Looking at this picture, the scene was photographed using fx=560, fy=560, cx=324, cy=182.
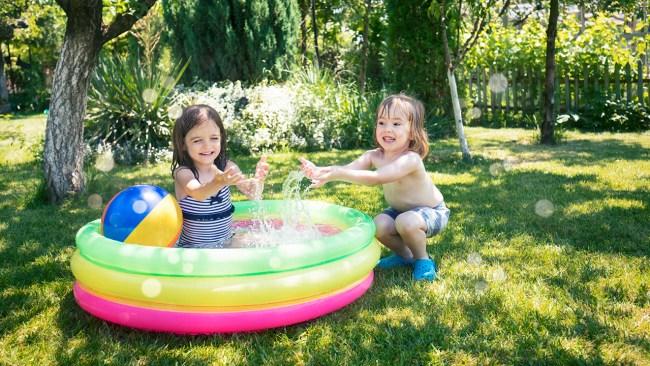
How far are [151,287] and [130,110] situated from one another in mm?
6734

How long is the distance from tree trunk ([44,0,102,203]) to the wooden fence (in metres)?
8.23

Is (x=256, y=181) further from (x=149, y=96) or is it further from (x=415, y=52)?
(x=415, y=52)

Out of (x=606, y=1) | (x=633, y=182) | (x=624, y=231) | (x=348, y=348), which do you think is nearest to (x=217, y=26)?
(x=606, y=1)

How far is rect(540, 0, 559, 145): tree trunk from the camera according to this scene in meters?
9.13

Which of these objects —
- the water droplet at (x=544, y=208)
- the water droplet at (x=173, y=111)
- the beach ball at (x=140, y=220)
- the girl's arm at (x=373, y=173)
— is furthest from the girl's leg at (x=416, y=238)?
the water droplet at (x=173, y=111)

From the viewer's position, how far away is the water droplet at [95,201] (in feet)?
18.3

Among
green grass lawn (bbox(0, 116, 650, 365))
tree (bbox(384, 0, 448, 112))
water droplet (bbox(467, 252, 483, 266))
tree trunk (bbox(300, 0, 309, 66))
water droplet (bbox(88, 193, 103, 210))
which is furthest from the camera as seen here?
tree trunk (bbox(300, 0, 309, 66))

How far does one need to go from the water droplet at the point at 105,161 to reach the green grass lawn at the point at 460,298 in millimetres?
1974

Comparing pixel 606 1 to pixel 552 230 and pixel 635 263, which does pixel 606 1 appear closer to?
pixel 552 230

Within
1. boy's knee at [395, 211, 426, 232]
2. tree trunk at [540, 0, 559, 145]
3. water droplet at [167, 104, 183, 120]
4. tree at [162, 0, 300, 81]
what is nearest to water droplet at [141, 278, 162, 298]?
boy's knee at [395, 211, 426, 232]

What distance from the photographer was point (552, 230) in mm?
4492

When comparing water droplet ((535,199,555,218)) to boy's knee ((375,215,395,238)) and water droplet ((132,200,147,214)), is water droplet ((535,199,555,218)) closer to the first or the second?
boy's knee ((375,215,395,238))

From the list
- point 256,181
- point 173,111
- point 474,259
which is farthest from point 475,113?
point 256,181

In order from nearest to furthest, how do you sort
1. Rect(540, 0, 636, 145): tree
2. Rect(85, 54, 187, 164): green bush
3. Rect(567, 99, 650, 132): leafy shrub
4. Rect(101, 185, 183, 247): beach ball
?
Rect(101, 185, 183, 247): beach ball < Rect(85, 54, 187, 164): green bush < Rect(540, 0, 636, 145): tree < Rect(567, 99, 650, 132): leafy shrub
